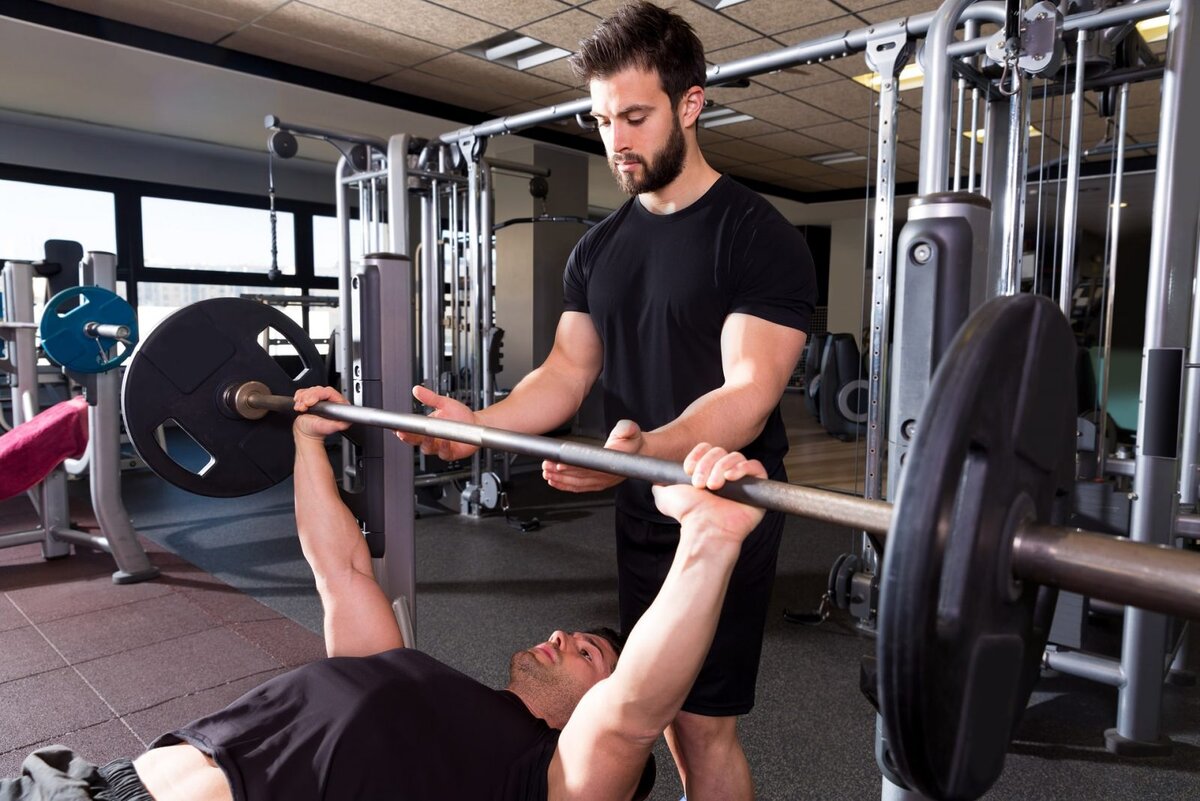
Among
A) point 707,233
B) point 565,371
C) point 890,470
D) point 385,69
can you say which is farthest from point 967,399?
point 385,69

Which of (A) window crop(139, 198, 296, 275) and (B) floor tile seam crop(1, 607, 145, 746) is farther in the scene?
(A) window crop(139, 198, 296, 275)

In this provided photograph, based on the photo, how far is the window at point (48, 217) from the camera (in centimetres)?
584

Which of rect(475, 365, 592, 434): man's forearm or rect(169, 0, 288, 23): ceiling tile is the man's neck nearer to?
rect(475, 365, 592, 434): man's forearm

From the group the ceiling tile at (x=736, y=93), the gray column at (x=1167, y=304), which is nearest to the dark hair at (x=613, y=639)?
the gray column at (x=1167, y=304)

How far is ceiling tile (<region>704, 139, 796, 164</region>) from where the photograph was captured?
21.9 feet

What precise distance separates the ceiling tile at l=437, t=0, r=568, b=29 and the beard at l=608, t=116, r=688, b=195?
2874 millimetres

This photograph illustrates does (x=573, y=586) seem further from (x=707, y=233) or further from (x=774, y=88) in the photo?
(x=774, y=88)

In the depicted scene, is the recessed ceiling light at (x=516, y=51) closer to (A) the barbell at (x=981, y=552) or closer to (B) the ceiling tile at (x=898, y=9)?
(B) the ceiling tile at (x=898, y=9)

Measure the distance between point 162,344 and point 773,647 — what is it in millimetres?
1852

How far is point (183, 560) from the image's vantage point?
10.8 ft

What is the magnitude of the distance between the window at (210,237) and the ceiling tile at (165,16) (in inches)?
98.4

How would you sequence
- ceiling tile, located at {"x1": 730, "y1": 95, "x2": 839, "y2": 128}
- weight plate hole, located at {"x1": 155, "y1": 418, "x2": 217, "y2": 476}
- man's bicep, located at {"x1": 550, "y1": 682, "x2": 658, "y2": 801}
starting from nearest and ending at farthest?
1. man's bicep, located at {"x1": 550, "y1": 682, "x2": 658, "y2": 801}
2. weight plate hole, located at {"x1": 155, "y1": 418, "x2": 217, "y2": 476}
3. ceiling tile, located at {"x1": 730, "y1": 95, "x2": 839, "y2": 128}

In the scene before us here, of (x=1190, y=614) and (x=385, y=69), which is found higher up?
(x=385, y=69)

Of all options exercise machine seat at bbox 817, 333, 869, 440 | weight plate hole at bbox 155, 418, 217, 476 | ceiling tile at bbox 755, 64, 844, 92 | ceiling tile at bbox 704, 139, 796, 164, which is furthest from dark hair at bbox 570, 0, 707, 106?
ceiling tile at bbox 704, 139, 796, 164
